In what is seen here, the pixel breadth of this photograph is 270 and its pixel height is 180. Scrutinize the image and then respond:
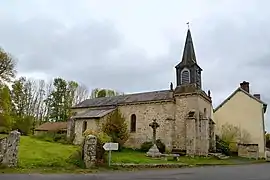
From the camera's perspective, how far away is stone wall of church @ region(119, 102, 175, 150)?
102ft

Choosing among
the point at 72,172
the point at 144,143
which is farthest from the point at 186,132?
the point at 72,172

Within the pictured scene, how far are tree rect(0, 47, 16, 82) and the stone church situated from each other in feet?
29.0

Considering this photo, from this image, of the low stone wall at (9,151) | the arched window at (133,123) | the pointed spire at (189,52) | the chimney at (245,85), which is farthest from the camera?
the chimney at (245,85)

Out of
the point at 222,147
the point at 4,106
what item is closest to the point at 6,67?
the point at 4,106

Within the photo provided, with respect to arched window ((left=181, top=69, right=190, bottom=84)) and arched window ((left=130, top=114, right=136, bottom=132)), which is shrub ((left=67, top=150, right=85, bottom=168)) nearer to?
arched window ((left=130, top=114, right=136, bottom=132))

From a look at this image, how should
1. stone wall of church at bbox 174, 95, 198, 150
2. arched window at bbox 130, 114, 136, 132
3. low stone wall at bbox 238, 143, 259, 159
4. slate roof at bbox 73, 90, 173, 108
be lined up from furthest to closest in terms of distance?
arched window at bbox 130, 114, 136, 132 < slate roof at bbox 73, 90, 173, 108 < low stone wall at bbox 238, 143, 259, 159 < stone wall of church at bbox 174, 95, 198, 150

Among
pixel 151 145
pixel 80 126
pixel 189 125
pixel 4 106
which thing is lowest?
pixel 151 145

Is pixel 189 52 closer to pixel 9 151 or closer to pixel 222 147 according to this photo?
pixel 222 147

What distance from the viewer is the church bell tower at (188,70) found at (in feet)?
106

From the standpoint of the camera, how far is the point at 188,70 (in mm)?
32750

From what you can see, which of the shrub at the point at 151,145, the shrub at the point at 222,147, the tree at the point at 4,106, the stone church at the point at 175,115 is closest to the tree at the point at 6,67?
the tree at the point at 4,106

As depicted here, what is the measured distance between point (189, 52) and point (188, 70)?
2496 mm

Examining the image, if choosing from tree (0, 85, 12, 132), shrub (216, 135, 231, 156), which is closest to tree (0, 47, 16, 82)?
tree (0, 85, 12, 132)

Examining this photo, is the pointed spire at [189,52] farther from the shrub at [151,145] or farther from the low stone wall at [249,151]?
the low stone wall at [249,151]
